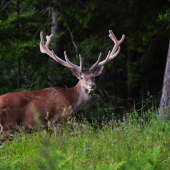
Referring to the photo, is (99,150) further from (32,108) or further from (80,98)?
(80,98)

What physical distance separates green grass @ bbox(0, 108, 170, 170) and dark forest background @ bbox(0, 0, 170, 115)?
188 inches

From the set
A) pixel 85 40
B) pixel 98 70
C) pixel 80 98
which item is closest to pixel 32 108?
pixel 80 98

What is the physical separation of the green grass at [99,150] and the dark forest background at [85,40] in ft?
15.6

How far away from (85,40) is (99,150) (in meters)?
8.95

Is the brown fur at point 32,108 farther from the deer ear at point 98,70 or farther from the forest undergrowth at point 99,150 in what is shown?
the forest undergrowth at point 99,150

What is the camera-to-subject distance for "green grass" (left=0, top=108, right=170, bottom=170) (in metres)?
3.97

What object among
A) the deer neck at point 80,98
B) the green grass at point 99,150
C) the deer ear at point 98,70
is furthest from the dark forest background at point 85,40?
the green grass at point 99,150

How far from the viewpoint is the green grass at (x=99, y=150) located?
3.97 m

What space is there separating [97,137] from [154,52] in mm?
8550

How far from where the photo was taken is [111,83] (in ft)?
49.0

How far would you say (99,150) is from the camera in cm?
461

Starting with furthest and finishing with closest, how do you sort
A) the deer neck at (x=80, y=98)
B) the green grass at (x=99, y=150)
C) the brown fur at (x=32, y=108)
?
the deer neck at (x=80, y=98) < the brown fur at (x=32, y=108) < the green grass at (x=99, y=150)

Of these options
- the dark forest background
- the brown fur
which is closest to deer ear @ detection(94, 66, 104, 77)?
the brown fur

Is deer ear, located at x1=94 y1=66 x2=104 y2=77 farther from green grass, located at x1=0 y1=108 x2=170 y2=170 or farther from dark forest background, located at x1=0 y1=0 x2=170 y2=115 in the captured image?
green grass, located at x1=0 y1=108 x2=170 y2=170
